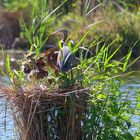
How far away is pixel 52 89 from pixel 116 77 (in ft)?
2.27

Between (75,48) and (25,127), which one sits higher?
(75,48)

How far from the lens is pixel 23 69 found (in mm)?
Result: 6266

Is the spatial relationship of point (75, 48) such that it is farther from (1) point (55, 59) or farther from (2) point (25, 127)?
(2) point (25, 127)

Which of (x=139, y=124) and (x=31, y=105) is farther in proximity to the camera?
(x=139, y=124)

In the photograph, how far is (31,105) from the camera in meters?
6.10

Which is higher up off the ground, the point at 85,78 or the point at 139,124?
the point at 85,78

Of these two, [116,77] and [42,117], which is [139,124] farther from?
[42,117]

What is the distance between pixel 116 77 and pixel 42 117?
2.72 ft

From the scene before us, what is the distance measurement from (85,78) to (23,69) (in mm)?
588

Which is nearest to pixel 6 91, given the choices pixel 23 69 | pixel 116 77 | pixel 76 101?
pixel 23 69

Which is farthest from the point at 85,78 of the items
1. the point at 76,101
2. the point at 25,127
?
the point at 25,127

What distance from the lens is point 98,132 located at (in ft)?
20.5

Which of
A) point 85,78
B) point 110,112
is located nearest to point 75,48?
point 85,78

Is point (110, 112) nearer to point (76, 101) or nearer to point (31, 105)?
point (76, 101)
